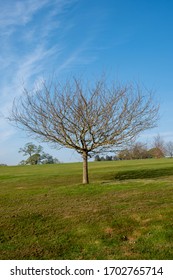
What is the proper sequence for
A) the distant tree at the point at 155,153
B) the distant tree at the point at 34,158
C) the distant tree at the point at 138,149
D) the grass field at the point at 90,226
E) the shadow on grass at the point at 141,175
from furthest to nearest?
the distant tree at the point at 155,153 → the distant tree at the point at 34,158 → the shadow on grass at the point at 141,175 → the distant tree at the point at 138,149 → the grass field at the point at 90,226

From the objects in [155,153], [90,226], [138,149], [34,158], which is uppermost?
[155,153]

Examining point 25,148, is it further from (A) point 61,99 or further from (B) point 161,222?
(B) point 161,222

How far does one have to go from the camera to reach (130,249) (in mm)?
→ 7668

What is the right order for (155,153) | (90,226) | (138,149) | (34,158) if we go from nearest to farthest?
(90,226) → (138,149) → (34,158) → (155,153)

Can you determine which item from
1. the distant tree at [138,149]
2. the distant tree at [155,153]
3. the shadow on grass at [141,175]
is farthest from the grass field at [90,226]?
the distant tree at [155,153]

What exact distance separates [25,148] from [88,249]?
3264 inches

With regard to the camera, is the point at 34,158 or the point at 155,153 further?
the point at 155,153

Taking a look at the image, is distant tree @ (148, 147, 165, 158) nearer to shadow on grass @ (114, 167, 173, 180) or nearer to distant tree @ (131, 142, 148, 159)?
distant tree @ (131, 142, 148, 159)

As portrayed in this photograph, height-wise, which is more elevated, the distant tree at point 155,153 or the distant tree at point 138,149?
the distant tree at point 155,153

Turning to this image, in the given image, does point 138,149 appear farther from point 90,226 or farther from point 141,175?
point 90,226

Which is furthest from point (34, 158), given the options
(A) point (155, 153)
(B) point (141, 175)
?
(B) point (141, 175)

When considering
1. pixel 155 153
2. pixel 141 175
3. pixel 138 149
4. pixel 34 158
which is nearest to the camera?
pixel 141 175

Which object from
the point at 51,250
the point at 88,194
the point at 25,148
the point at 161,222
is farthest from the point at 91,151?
the point at 25,148

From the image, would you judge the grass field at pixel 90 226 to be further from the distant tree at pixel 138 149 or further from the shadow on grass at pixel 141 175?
the shadow on grass at pixel 141 175
